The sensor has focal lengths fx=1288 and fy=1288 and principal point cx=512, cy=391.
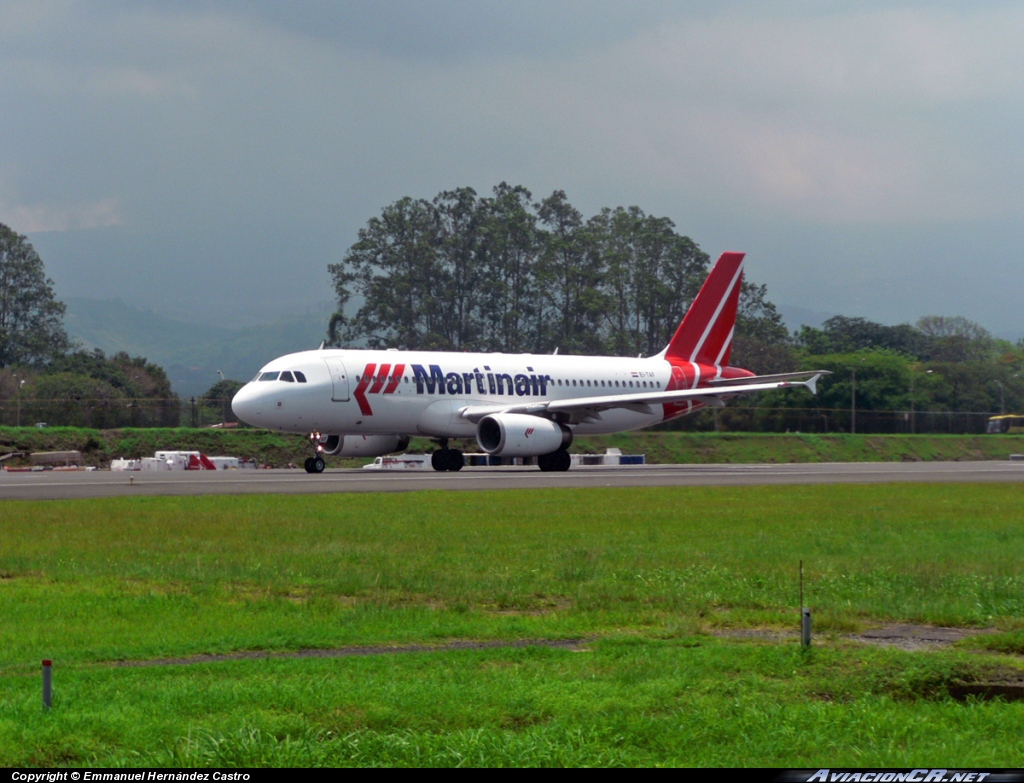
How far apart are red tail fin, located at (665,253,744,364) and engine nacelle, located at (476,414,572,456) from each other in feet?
36.3

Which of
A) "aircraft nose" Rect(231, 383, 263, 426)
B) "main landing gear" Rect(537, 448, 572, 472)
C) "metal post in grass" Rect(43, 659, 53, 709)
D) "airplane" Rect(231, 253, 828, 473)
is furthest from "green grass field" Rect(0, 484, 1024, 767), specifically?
"main landing gear" Rect(537, 448, 572, 472)

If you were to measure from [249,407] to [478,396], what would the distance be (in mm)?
8177

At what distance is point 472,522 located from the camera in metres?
20.6

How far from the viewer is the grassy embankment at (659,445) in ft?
180

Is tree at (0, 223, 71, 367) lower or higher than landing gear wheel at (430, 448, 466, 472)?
higher

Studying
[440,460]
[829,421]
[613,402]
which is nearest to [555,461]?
[613,402]

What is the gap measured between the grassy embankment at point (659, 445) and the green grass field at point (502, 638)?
114ft

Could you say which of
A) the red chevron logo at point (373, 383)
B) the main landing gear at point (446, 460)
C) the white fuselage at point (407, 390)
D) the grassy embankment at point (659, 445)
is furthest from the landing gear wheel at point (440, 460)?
the grassy embankment at point (659, 445)

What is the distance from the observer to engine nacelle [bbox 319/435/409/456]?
4338cm

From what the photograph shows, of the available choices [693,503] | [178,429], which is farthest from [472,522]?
[178,429]

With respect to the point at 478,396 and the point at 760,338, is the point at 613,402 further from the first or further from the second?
the point at 760,338

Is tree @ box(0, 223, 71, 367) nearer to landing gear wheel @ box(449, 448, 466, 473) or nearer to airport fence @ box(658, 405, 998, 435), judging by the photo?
airport fence @ box(658, 405, 998, 435)

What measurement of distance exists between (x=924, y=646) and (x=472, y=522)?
36.0ft
